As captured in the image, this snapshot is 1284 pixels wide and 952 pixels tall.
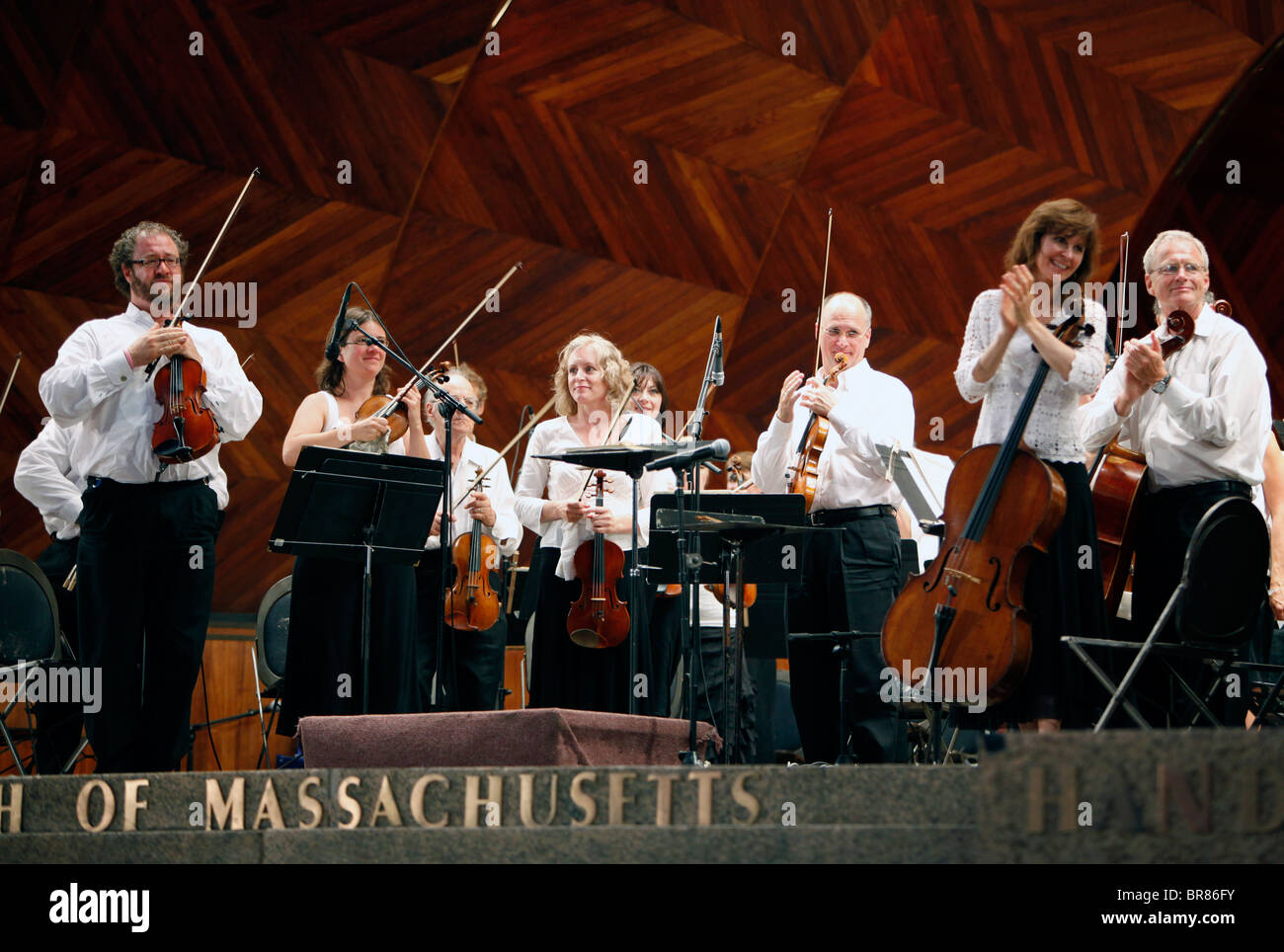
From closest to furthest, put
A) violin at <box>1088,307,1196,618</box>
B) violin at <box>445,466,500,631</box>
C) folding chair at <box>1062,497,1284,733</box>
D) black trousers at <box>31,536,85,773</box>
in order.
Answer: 1. folding chair at <box>1062,497,1284,733</box>
2. violin at <box>1088,307,1196,618</box>
3. black trousers at <box>31,536,85,773</box>
4. violin at <box>445,466,500,631</box>

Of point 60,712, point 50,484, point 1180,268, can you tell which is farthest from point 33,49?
point 1180,268

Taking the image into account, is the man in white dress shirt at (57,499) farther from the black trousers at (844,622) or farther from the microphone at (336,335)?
the black trousers at (844,622)

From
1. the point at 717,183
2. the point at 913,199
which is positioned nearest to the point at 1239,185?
→ the point at 913,199

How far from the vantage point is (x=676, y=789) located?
276 centimetres

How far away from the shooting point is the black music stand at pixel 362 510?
454 centimetres

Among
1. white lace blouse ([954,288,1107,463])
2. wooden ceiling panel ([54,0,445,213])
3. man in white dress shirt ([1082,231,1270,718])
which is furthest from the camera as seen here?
wooden ceiling panel ([54,0,445,213])

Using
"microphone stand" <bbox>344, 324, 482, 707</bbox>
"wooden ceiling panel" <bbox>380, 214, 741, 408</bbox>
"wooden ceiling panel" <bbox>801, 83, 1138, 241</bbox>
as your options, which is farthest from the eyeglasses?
"wooden ceiling panel" <bbox>801, 83, 1138, 241</bbox>

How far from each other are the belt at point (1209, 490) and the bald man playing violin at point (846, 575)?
975 millimetres

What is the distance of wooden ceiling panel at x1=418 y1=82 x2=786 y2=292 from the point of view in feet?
26.7

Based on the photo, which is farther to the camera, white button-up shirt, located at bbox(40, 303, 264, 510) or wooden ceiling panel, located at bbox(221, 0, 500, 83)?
wooden ceiling panel, located at bbox(221, 0, 500, 83)

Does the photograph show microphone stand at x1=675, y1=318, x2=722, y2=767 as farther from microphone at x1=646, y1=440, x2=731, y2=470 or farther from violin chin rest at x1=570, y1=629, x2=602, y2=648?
violin chin rest at x1=570, y1=629, x2=602, y2=648

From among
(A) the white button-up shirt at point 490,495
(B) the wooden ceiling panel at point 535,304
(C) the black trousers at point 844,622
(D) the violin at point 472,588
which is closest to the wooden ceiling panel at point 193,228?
(B) the wooden ceiling panel at point 535,304

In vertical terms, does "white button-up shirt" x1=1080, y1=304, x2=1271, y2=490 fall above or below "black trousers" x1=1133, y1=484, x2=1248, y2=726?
above

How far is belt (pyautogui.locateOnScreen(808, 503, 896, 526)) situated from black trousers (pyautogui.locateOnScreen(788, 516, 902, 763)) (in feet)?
0.07
